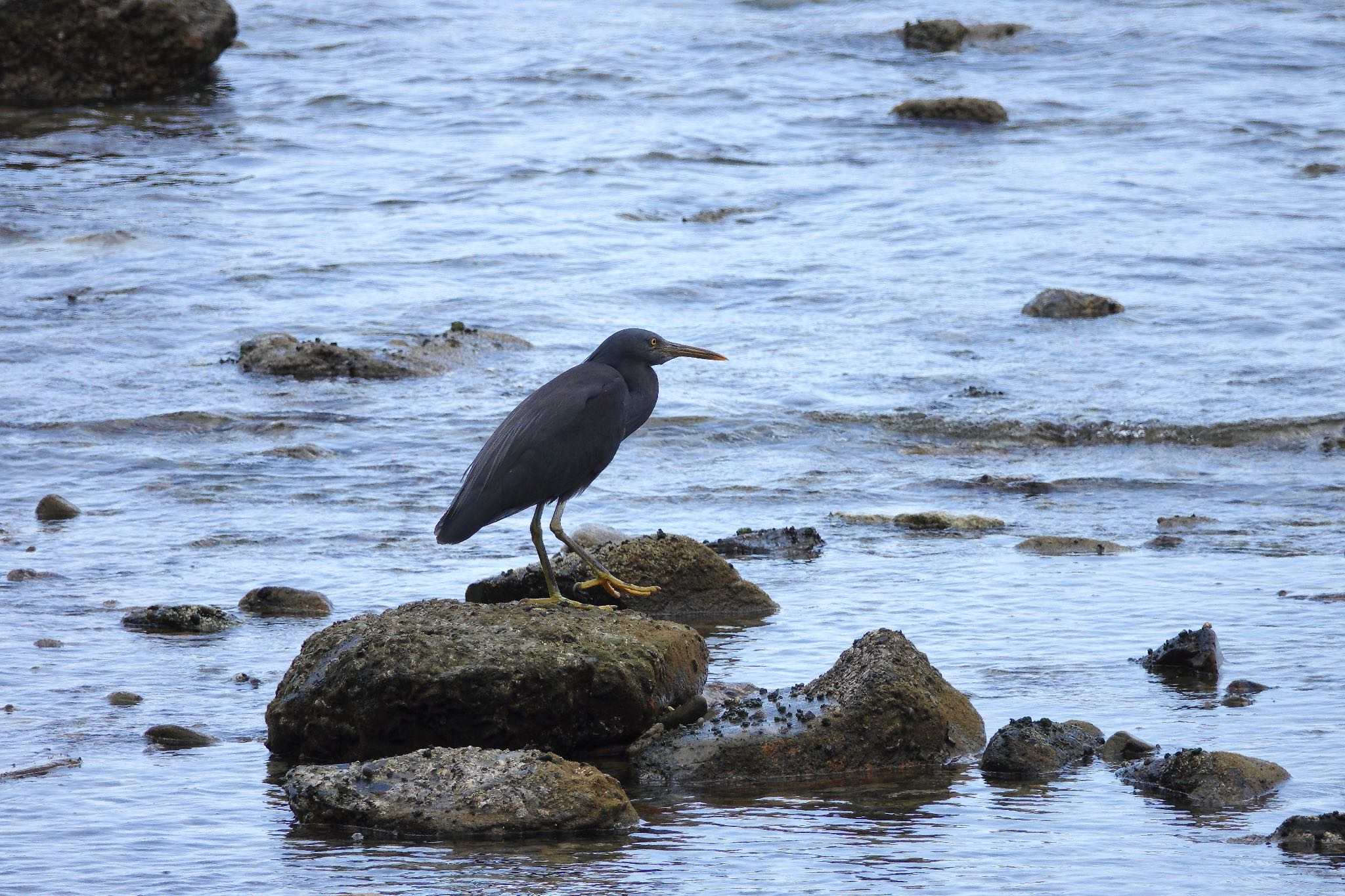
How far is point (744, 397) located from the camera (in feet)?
39.0

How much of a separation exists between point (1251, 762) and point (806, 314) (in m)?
8.99

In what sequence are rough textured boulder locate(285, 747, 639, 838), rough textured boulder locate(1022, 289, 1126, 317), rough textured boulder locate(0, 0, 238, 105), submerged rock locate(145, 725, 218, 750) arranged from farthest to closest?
rough textured boulder locate(0, 0, 238, 105)
rough textured boulder locate(1022, 289, 1126, 317)
submerged rock locate(145, 725, 218, 750)
rough textured boulder locate(285, 747, 639, 838)

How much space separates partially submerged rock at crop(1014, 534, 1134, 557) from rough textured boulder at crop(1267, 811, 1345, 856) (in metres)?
3.49

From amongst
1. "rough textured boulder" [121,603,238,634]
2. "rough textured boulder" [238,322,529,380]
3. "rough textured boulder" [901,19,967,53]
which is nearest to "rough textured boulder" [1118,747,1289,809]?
"rough textured boulder" [121,603,238,634]

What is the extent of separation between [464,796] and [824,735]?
1.27 m

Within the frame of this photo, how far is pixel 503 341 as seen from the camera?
13.2 meters

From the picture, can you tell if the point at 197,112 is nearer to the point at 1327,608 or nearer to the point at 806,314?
the point at 806,314

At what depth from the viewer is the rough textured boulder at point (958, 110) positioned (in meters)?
21.5

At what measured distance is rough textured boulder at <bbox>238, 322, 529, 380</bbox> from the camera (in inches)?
485

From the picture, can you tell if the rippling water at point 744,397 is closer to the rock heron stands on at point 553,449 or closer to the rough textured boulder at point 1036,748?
the rough textured boulder at point 1036,748

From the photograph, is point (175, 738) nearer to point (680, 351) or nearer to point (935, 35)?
point (680, 351)

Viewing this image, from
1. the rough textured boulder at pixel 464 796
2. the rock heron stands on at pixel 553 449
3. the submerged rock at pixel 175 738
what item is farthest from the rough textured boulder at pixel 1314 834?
the submerged rock at pixel 175 738

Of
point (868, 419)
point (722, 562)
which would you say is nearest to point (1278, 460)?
point (868, 419)

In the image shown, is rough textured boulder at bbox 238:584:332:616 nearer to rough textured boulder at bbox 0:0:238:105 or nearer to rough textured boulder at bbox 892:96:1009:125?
rough textured boulder at bbox 0:0:238:105
